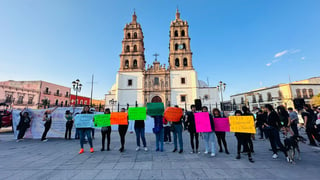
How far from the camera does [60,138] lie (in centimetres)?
793

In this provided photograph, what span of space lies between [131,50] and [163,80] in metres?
9.81

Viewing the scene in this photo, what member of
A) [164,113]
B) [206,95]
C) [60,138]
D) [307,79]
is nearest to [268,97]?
[307,79]

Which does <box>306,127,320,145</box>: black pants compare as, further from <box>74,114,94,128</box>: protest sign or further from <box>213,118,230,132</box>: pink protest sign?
<box>74,114,94,128</box>: protest sign

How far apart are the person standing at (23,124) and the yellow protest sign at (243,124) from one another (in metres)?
10.8

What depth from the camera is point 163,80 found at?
1092 inches

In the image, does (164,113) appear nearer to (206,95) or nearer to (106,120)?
(106,120)

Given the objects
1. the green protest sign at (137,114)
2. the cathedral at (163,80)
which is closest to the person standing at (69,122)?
the green protest sign at (137,114)

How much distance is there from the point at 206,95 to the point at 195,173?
2641 cm

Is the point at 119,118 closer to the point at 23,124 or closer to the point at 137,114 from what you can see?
the point at 137,114

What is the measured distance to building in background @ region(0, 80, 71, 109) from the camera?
26.7 metres

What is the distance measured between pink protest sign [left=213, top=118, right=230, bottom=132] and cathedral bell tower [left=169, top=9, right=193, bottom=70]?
76.7 ft

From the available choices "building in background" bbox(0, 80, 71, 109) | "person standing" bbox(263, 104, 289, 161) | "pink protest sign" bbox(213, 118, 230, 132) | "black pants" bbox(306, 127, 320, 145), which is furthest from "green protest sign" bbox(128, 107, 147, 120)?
"building in background" bbox(0, 80, 71, 109)

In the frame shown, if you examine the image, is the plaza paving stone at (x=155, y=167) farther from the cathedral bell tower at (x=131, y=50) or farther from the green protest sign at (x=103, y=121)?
the cathedral bell tower at (x=131, y=50)

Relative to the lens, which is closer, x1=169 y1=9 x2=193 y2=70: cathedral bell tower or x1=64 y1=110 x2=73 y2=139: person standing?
x1=64 y1=110 x2=73 y2=139: person standing
